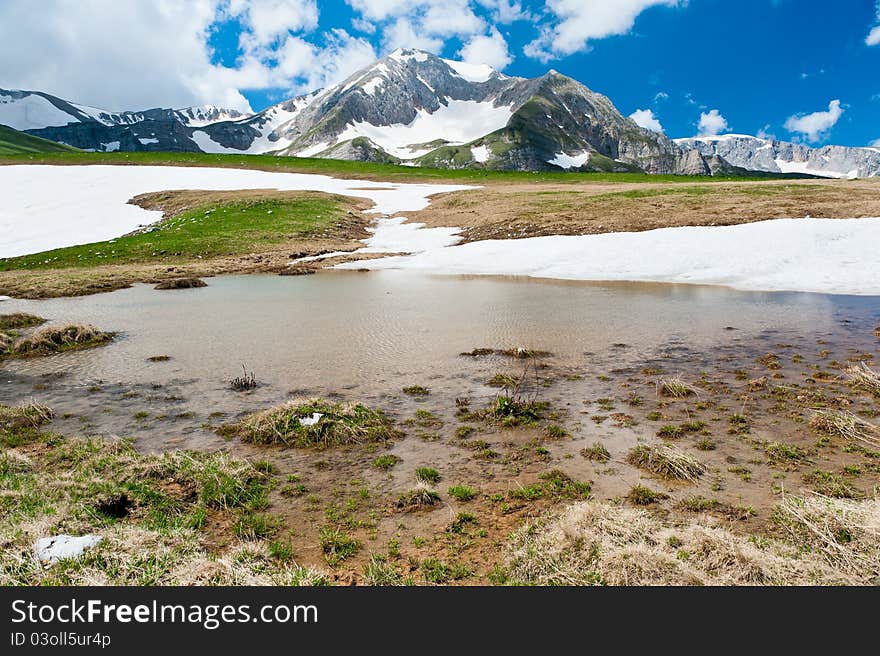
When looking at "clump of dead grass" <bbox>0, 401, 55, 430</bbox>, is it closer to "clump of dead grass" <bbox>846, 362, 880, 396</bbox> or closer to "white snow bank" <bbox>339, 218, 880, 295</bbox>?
"clump of dead grass" <bbox>846, 362, 880, 396</bbox>

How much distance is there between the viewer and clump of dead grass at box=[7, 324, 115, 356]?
1473 cm

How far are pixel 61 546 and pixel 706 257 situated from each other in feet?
111

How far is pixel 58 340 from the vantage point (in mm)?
15289

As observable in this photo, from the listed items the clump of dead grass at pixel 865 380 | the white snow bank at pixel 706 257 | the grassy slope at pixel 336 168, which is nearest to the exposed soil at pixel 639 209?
the white snow bank at pixel 706 257

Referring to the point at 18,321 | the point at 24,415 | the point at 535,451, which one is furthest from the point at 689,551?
the point at 18,321

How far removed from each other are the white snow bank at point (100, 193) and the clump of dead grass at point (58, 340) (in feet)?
127

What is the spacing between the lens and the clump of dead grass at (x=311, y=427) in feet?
27.7

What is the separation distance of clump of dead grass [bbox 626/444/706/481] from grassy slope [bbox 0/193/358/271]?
138 feet

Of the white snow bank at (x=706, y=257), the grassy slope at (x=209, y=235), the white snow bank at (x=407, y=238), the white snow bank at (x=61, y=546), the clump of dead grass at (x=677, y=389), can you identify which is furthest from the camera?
the white snow bank at (x=407, y=238)

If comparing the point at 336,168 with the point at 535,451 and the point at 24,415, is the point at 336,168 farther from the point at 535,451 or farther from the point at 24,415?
the point at 535,451

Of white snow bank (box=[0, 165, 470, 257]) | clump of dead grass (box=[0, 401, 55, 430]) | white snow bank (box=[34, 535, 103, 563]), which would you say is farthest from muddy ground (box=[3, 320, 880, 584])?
white snow bank (box=[0, 165, 470, 257])

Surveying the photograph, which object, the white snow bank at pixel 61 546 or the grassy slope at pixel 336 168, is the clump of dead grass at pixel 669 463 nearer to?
the white snow bank at pixel 61 546

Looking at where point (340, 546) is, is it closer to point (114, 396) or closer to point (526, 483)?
point (526, 483)

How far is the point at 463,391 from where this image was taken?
1092 cm
